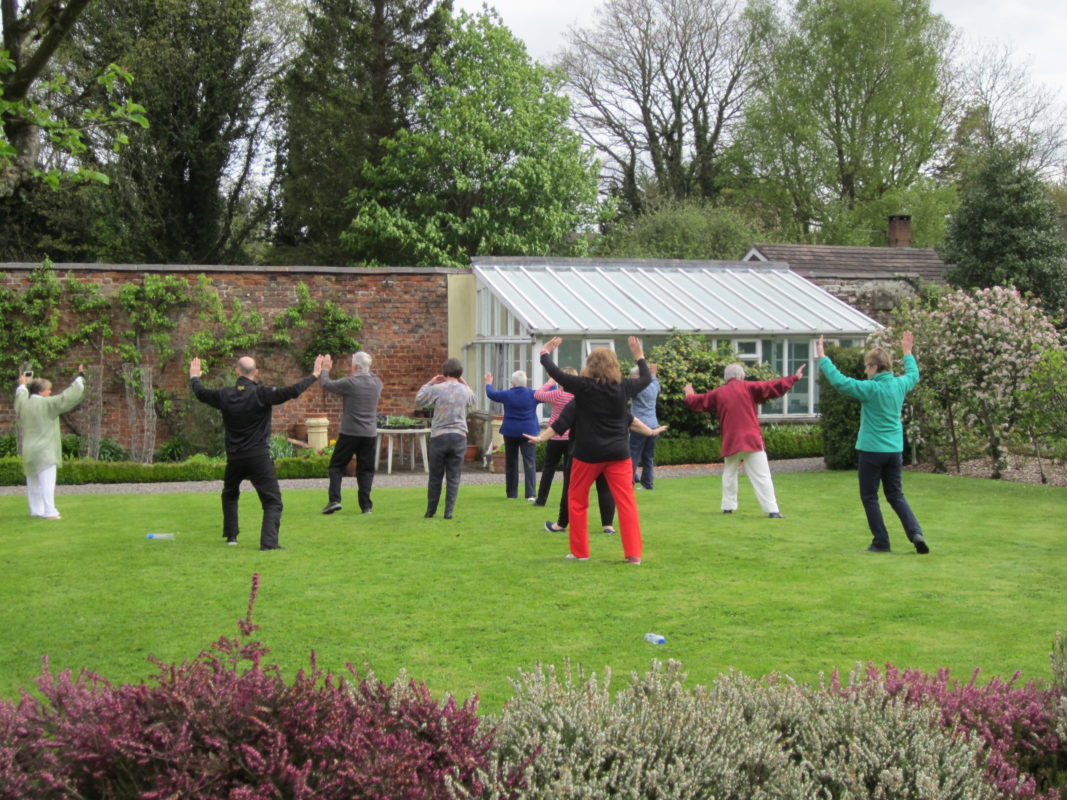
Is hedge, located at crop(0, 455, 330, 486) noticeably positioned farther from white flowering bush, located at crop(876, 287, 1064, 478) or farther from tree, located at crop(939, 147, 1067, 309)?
tree, located at crop(939, 147, 1067, 309)

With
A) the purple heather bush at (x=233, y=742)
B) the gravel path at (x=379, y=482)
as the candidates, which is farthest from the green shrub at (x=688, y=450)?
the purple heather bush at (x=233, y=742)

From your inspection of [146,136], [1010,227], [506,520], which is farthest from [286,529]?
[146,136]

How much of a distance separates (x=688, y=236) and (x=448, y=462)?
21.9m

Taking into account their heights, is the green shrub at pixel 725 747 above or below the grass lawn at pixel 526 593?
above

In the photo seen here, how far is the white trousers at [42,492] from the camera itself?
40.4 feet

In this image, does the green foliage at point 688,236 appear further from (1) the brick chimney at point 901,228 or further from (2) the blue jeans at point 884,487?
(2) the blue jeans at point 884,487

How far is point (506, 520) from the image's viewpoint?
12.0 m

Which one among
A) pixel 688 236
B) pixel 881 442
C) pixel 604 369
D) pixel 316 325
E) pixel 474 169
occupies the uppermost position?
pixel 474 169

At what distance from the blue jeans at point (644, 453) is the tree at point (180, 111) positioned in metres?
Answer: 21.1

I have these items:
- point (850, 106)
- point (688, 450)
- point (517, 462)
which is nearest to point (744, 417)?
point (517, 462)

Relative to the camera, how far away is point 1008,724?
164 inches

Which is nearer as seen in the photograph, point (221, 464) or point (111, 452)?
point (221, 464)

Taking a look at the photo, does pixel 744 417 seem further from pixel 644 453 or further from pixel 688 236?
pixel 688 236

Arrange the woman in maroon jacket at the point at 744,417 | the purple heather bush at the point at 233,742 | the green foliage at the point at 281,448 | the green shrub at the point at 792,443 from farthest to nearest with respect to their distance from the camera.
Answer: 1. the green shrub at the point at 792,443
2. the green foliage at the point at 281,448
3. the woman in maroon jacket at the point at 744,417
4. the purple heather bush at the point at 233,742
